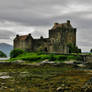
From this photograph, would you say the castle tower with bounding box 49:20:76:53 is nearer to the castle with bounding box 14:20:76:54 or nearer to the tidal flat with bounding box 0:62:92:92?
the castle with bounding box 14:20:76:54

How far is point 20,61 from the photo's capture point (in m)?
65.0

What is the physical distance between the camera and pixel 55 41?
85500mm

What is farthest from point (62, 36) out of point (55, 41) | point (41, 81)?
point (41, 81)

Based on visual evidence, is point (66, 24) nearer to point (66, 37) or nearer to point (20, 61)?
point (66, 37)

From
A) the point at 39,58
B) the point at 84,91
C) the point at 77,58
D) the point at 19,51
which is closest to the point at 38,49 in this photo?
the point at 19,51

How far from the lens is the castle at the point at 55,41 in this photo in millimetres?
83994

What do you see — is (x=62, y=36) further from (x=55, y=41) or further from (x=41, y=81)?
(x=41, y=81)

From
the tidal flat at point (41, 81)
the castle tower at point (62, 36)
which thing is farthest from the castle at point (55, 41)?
the tidal flat at point (41, 81)

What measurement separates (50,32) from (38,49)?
9974 millimetres

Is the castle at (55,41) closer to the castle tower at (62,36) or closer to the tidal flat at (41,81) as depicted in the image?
the castle tower at (62,36)

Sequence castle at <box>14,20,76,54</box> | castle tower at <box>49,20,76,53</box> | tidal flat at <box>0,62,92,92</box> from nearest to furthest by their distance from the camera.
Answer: tidal flat at <box>0,62,92,92</box> < castle at <box>14,20,76,54</box> < castle tower at <box>49,20,76,53</box>

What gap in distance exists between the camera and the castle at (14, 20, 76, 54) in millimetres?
83994

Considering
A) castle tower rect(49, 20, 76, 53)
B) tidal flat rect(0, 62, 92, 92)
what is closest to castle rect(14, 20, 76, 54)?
castle tower rect(49, 20, 76, 53)

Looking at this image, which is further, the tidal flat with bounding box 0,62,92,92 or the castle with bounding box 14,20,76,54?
the castle with bounding box 14,20,76,54
